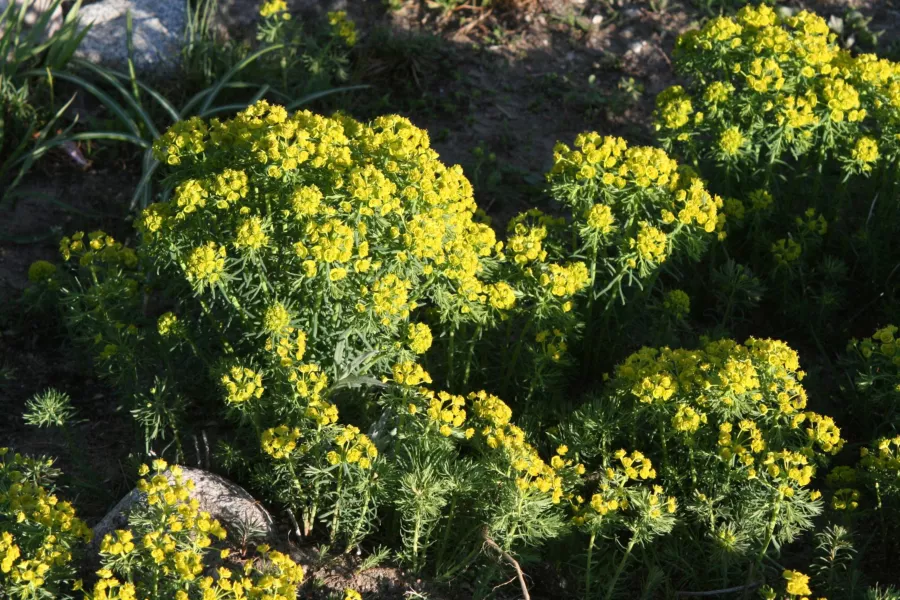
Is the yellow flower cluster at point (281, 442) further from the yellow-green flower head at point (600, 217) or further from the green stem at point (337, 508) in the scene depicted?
the yellow-green flower head at point (600, 217)

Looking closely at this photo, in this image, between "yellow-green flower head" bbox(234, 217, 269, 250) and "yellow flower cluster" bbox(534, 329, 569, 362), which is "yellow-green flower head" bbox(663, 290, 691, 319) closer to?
"yellow flower cluster" bbox(534, 329, 569, 362)

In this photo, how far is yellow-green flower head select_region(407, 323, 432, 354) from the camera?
11.4 feet

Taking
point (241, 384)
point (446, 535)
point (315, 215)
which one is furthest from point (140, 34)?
point (446, 535)

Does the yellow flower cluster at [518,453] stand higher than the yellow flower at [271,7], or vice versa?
the yellow flower at [271,7]

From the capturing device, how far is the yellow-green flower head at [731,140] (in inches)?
167

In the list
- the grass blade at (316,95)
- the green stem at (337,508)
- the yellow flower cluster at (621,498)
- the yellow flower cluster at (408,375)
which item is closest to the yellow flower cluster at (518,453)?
the yellow flower cluster at (621,498)

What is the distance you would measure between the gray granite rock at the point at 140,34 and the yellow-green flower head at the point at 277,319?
3061mm

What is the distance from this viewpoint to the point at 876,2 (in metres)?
6.54

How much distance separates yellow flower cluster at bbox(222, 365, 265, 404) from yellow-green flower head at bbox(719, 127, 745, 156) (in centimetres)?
228

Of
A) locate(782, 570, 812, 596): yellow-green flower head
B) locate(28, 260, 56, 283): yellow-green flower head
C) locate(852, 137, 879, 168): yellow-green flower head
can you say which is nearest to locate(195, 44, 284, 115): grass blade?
locate(28, 260, 56, 283): yellow-green flower head

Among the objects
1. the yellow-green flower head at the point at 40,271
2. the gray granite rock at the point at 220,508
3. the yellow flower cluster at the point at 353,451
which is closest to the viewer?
the yellow flower cluster at the point at 353,451

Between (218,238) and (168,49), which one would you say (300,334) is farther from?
(168,49)

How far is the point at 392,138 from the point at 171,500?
4.79 feet

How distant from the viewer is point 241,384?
10.6 feet
